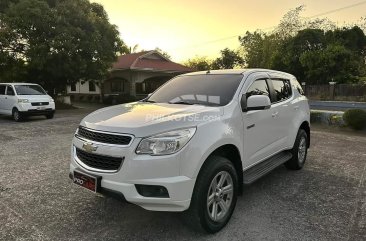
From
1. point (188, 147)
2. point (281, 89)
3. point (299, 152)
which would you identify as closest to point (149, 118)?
point (188, 147)

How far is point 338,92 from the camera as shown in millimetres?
28953

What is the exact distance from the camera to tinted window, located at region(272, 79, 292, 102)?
542 centimetres

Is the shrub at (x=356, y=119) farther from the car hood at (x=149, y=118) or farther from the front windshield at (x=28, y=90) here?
the front windshield at (x=28, y=90)

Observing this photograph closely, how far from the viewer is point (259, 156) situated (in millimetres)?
4727

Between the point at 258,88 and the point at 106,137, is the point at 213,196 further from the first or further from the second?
the point at 258,88

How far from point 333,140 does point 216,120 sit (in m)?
7.08

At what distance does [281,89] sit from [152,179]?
10.9 feet

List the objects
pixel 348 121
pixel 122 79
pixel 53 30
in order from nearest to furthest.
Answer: pixel 348 121 < pixel 53 30 < pixel 122 79

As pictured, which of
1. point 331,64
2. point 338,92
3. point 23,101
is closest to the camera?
point 23,101

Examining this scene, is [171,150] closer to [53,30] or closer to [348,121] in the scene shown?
[348,121]

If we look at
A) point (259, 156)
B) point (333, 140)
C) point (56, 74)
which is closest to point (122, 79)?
point (56, 74)

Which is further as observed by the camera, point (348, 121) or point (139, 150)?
point (348, 121)

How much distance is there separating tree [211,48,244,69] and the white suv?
48.1m

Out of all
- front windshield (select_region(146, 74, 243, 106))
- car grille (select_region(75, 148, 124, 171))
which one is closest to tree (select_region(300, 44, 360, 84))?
front windshield (select_region(146, 74, 243, 106))
